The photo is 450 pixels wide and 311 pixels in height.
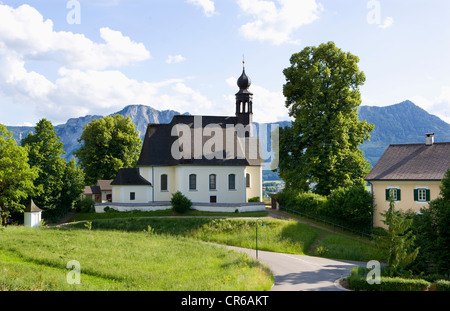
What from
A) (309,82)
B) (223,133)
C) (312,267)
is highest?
(309,82)

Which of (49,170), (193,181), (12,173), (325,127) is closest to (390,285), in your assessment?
(325,127)

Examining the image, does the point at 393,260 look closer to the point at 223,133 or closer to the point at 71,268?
the point at 71,268

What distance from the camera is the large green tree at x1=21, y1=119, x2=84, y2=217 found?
45344mm

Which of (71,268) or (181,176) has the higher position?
(181,176)

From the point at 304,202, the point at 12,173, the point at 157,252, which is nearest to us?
the point at 157,252

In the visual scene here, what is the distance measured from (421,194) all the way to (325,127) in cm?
1177

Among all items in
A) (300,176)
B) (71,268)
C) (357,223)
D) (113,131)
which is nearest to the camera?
(71,268)

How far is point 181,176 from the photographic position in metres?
44.3

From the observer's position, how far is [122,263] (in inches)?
936

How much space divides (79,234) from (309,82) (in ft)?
88.7

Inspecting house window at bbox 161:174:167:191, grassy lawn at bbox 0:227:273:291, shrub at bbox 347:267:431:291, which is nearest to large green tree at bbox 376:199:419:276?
shrub at bbox 347:267:431:291

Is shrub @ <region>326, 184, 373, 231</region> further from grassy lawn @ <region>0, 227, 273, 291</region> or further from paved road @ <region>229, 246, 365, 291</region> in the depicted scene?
grassy lawn @ <region>0, 227, 273, 291</region>

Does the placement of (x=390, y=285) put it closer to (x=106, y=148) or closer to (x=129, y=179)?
(x=129, y=179)
